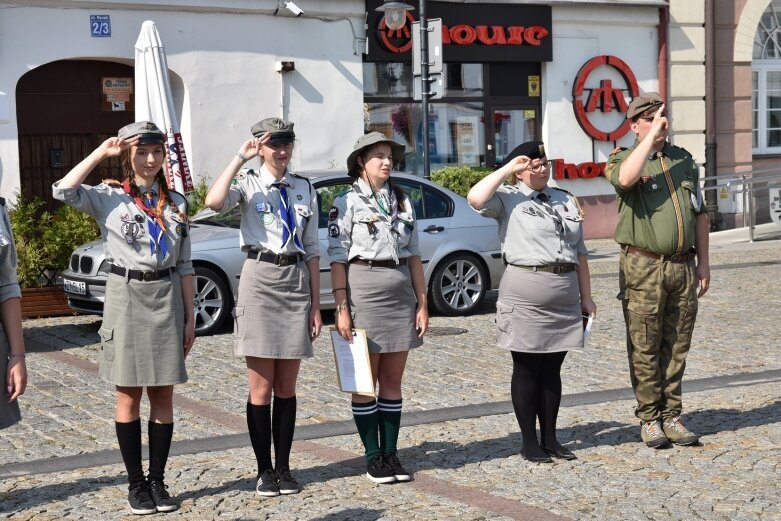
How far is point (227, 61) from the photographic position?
65.5 ft

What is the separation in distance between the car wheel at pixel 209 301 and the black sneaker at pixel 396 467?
5951mm

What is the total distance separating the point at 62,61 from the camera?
1898cm

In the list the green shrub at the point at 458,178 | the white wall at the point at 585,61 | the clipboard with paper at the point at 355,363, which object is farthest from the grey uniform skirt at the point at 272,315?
the white wall at the point at 585,61

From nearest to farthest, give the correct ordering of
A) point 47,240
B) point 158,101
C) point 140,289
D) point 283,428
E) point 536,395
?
point 140,289
point 283,428
point 536,395
point 47,240
point 158,101

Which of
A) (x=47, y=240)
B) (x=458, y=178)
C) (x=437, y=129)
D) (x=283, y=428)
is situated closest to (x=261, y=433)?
(x=283, y=428)

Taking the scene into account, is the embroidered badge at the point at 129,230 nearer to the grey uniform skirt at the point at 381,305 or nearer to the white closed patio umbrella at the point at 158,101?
the grey uniform skirt at the point at 381,305

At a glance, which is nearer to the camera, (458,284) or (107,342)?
(107,342)

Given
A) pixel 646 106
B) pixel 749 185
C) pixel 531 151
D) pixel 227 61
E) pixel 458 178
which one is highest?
pixel 227 61

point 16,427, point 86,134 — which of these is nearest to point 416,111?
point 86,134

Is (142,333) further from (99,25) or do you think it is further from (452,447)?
(99,25)

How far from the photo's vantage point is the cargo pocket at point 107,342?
6047 mm

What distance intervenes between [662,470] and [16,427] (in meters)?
3.97

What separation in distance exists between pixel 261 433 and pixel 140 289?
37.5 inches

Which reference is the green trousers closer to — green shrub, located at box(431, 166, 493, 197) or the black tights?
the black tights
